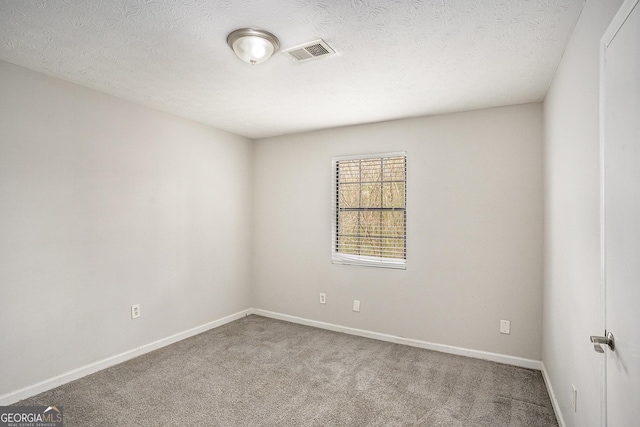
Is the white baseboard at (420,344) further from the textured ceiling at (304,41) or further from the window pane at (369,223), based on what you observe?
the textured ceiling at (304,41)

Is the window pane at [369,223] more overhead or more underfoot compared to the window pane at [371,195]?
more underfoot

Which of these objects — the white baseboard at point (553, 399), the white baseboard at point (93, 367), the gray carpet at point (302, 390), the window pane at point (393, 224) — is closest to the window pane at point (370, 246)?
the window pane at point (393, 224)

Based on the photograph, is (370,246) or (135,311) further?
(370,246)

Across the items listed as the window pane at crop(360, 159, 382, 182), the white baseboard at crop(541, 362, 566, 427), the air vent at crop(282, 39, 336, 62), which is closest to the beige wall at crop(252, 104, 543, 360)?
the window pane at crop(360, 159, 382, 182)

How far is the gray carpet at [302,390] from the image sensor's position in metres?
2.34

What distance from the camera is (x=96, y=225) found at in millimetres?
3031

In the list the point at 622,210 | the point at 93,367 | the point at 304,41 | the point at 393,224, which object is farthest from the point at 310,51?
the point at 93,367

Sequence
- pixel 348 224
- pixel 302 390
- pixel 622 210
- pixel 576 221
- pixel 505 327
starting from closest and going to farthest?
pixel 622 210
pixel 576 221
pixel 302 390
pixel 505 327
pixel 348 224

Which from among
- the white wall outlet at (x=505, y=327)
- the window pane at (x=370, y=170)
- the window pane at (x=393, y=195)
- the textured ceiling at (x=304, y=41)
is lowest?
the white wall outlet at (x=505, y=327)

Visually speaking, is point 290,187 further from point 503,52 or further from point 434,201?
point 503,52

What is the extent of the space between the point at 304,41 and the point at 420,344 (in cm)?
312

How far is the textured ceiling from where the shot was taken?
180 cm

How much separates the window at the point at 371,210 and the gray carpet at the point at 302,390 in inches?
39.9

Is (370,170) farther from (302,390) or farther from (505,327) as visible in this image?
(302,390)
